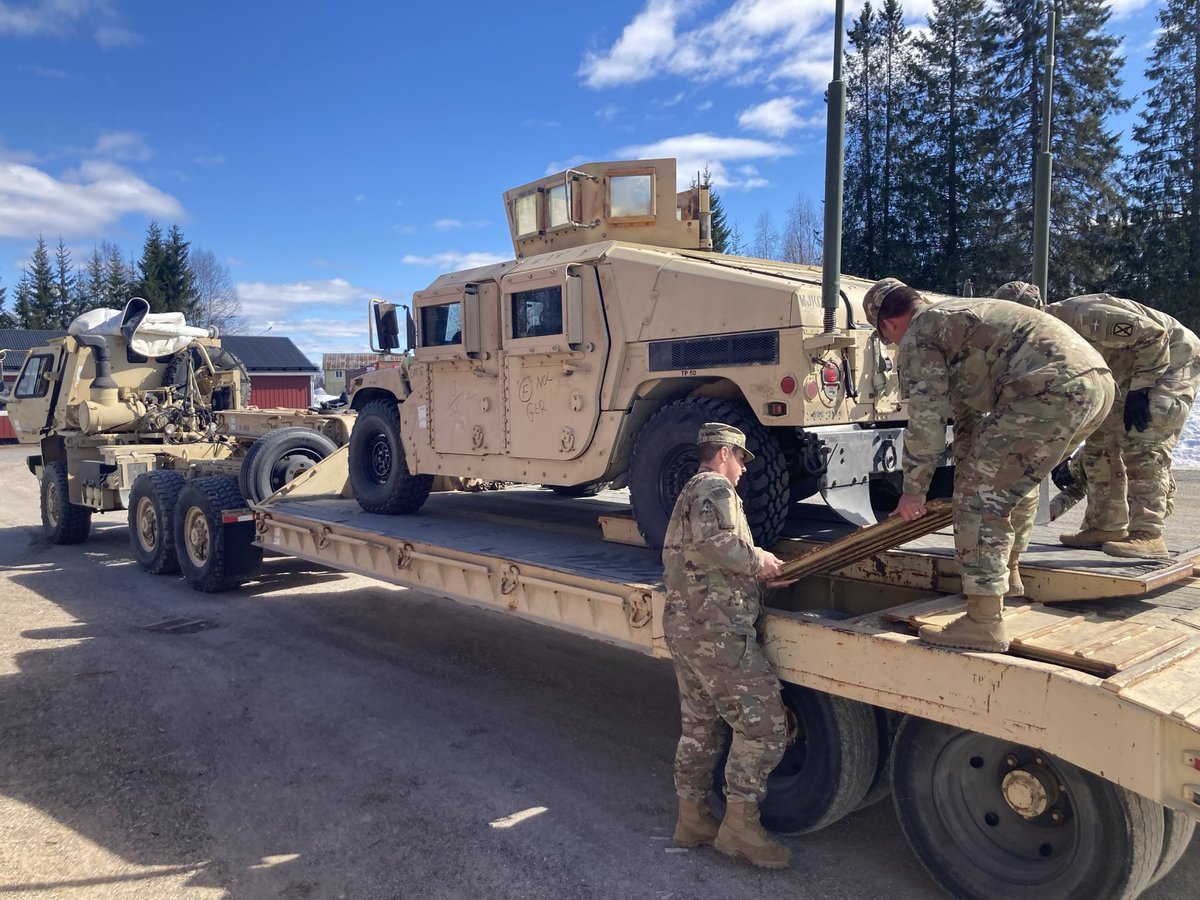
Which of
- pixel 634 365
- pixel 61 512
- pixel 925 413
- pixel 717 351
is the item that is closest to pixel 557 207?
pixel 634 365

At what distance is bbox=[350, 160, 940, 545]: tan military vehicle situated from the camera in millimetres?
4723

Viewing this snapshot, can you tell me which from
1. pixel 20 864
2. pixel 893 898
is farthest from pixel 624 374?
pixel 20 864

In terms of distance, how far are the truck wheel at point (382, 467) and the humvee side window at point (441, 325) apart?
0.88 metres

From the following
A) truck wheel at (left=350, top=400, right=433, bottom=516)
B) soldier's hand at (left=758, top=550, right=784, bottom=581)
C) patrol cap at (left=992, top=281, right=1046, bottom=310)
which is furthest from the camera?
truck wheel at (left=350, top=400, right=433, bottom=516)

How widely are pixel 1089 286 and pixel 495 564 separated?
77.9 feet

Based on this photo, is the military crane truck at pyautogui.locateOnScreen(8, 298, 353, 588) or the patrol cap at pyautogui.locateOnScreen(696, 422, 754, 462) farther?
the military crane truck at pyautogui.locateOnScreen(8, 298, 353, 588)

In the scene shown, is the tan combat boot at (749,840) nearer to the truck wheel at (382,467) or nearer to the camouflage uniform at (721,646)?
the camouflage uniform at (721,646)

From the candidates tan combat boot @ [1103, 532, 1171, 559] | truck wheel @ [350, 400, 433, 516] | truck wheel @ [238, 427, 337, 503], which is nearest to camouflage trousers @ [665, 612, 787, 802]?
tan combat boot @ [1103, 532, 1171, 559]

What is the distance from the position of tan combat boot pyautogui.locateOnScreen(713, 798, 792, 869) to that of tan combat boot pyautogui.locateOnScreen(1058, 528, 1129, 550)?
2239 millimetres

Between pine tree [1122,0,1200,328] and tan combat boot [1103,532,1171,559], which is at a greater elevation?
pine tree [1122,0,1200,328]

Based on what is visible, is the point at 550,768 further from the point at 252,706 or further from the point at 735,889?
the point at 252,706

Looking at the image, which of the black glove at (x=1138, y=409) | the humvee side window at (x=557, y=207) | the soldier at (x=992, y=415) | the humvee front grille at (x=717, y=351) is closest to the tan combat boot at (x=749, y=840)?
the soldier at (x=992, y=415)

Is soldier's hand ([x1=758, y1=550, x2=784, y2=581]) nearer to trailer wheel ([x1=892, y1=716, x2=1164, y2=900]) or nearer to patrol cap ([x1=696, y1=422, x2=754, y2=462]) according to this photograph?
patrol cap ([x1=696, y1=422, x2=754, y2=462])

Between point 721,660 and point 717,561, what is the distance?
0.41 meters
